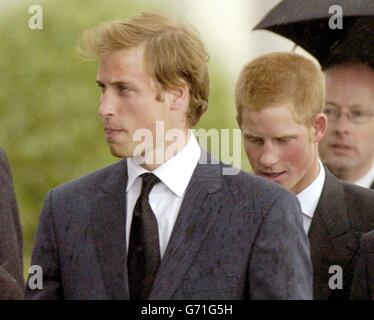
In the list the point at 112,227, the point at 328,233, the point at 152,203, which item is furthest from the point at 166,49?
the point at 328,233

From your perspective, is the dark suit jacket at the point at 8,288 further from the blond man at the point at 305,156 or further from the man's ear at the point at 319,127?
the man's ear at the point at 319,127

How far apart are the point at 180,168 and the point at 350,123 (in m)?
0.80

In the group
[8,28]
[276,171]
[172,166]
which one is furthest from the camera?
[8,28]

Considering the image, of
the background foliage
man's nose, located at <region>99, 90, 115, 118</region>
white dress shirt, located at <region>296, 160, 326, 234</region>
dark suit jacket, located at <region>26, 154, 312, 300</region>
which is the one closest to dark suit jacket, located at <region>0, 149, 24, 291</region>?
the background foliage

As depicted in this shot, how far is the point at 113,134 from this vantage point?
353cm

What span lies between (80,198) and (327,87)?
1.05 metres

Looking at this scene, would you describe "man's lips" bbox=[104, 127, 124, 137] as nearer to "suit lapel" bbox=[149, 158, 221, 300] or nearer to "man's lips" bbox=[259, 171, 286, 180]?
"suit lapel" bbox=[149, 158, 221, 300]

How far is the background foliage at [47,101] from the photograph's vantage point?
3.94 metres

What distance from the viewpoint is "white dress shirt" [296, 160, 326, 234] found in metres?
3.78

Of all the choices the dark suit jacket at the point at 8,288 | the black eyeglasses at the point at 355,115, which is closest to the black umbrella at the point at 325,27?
the black eyeglasses at the point at 355,115

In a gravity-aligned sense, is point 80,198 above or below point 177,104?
below

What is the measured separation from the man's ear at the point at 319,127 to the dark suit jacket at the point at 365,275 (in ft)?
1.38

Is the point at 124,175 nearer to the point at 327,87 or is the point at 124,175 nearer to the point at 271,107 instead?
the point at 271,107
